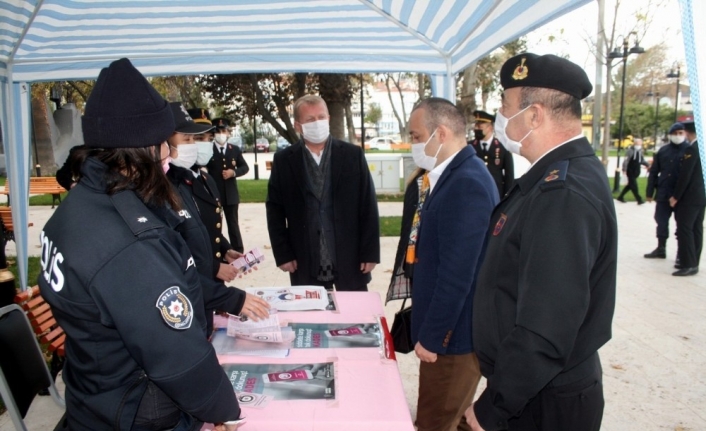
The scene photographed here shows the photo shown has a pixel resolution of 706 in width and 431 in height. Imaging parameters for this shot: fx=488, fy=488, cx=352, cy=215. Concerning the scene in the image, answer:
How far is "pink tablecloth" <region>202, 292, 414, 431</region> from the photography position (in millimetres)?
1548

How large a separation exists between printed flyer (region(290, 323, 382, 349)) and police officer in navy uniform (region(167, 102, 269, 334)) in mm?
Result: 235

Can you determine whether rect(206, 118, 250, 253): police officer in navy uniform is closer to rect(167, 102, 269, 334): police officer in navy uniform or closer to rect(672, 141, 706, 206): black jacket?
rect(167, 102, 269, 334): police officer in navy uniform

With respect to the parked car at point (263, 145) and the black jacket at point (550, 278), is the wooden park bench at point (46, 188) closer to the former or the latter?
the black jacket at point (550, 278)

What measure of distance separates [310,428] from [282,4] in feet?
10.7

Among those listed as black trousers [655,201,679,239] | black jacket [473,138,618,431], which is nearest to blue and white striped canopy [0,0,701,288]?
black jacket [473,138,618,431]

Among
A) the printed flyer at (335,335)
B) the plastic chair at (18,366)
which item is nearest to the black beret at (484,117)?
the printed flyer at (335,335)

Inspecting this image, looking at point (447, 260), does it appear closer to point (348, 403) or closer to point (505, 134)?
point (505, 134)

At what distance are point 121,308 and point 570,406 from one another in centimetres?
136

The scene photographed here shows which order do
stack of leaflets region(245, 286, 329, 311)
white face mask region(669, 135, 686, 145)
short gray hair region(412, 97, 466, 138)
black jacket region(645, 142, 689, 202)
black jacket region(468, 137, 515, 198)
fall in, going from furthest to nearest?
1. black jacket region(468, 137, 515, 198)
2. white face mask region(669, 135, 686, 145)
3. black jacket region(645, 142, 689, 202)
4. stack of leaflets region(245, 286, 329, 311)
5. short gray hair region(412, 97, 466, 138)

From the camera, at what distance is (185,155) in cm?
315

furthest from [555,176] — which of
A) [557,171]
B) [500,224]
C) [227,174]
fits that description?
[227,174]

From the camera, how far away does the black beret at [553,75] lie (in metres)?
1.55

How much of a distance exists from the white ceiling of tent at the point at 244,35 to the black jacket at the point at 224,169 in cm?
326

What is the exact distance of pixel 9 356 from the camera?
6.76 feet
